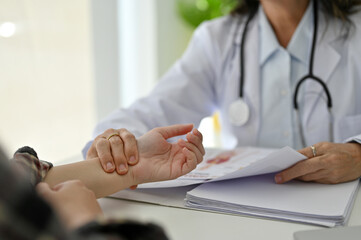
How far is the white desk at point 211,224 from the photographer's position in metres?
0.58

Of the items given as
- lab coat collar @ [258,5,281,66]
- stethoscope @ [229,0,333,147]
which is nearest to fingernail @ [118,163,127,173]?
stethoscope @ [229,0,333,147]

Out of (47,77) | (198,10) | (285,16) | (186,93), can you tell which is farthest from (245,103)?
(198,10)

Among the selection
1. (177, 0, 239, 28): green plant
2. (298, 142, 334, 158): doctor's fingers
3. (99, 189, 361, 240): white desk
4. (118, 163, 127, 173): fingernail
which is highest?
(177, 0, 239, 28): green plant

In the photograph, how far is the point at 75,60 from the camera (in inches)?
78.6

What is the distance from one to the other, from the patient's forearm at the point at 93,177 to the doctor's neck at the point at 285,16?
0.81m

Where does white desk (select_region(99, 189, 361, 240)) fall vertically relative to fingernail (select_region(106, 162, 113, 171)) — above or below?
below

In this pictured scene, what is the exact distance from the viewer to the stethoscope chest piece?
125 centimetres

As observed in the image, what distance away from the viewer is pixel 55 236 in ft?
0.94

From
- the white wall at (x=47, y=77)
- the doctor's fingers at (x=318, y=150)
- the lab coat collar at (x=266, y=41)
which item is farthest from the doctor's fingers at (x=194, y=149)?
the white wall at (x=47, y=77)

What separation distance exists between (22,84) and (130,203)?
1.13 m

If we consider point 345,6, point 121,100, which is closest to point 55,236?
point 345,6

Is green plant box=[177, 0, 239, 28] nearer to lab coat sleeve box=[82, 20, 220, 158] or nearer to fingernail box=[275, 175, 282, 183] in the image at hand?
lab coat sleeve box=[82, 20, 220, 158]

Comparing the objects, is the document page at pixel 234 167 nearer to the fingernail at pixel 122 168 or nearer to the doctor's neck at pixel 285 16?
the fingernail at pixel 122 168

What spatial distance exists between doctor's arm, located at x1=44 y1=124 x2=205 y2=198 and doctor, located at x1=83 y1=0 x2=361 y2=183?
0.92ft
